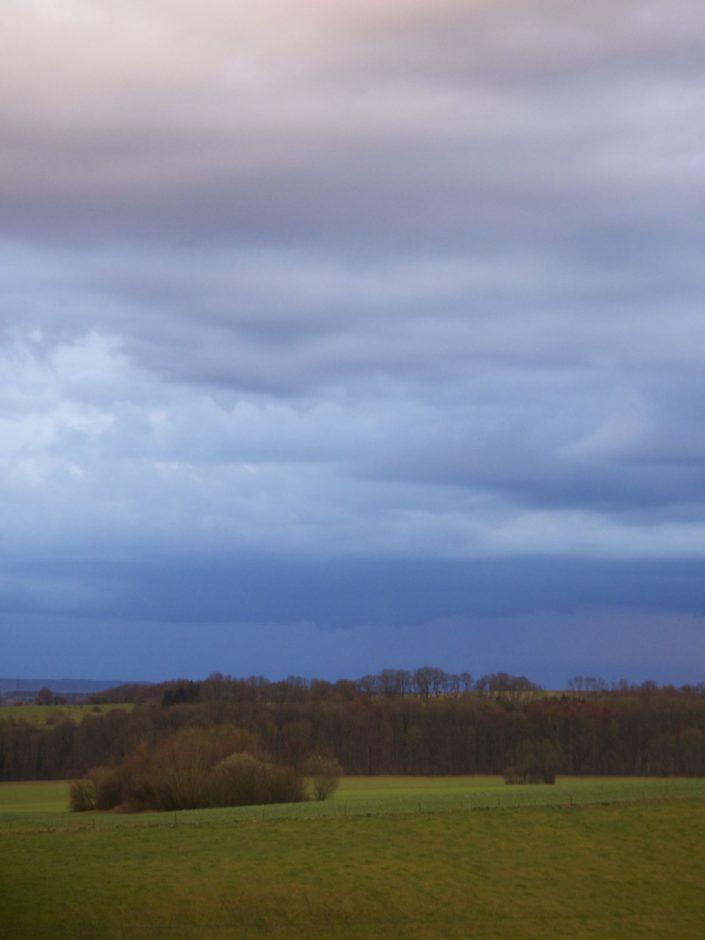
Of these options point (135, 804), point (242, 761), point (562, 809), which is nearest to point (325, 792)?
point (242, 761)

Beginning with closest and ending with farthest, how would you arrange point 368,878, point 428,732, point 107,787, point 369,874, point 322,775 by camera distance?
point 368,878 → point 369,874 → point 107,787 → point 322,775 → point 428,732

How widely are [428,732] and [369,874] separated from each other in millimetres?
92954

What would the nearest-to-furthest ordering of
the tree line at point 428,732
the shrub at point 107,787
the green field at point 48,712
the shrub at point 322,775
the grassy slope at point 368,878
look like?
1. the grassy slope at point 368,878
2. the shrub at point 107,787
3. the shrub at point 322,775
4. the tree line at point 428,732
5. the green field at point 48,712

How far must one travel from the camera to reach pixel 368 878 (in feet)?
107

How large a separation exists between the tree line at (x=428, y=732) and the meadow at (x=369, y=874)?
211 ft

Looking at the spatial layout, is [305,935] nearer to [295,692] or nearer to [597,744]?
[597,744]

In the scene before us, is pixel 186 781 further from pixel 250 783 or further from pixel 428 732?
pixel 428 732

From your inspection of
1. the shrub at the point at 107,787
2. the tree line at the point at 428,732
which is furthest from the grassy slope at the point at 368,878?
the tree line at the point at 428,732

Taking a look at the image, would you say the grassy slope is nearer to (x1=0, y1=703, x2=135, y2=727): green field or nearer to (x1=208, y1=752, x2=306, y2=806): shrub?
(x1=208, y1=752, x2=306, y2=806): shrub

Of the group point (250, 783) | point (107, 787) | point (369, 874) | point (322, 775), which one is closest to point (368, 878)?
point (369, 874)

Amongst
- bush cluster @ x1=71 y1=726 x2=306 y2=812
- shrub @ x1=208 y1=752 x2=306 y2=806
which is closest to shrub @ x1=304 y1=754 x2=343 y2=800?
bush cluster @ x1=71 y1=726 x2=306 y2=812

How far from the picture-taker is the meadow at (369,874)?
2895 cm

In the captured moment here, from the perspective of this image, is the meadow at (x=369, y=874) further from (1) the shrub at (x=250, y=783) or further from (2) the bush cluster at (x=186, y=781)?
(1) the shrub at (x=250, y=783)

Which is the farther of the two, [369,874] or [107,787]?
[107,787]
